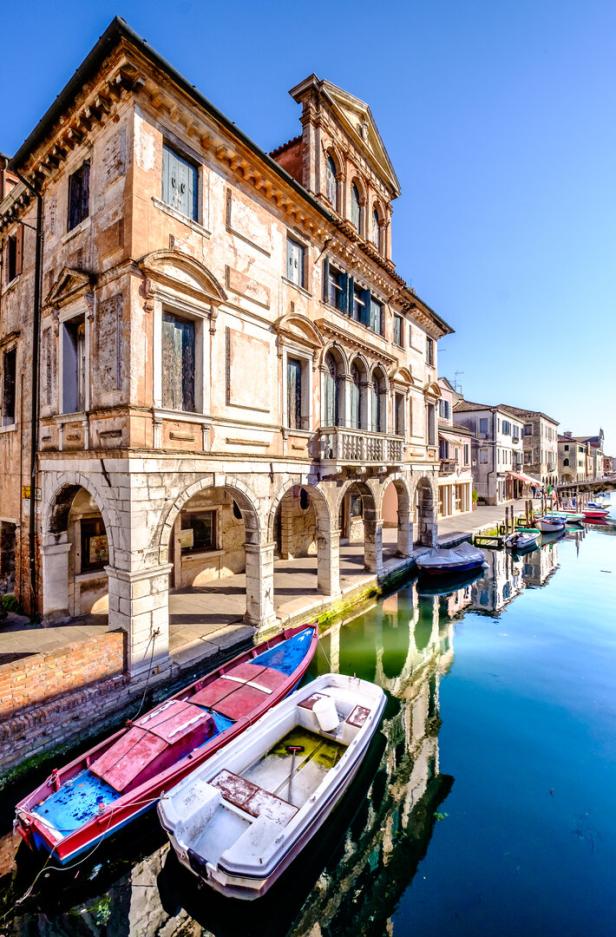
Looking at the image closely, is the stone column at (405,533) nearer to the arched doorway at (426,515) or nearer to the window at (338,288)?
the arched doorway at (426,515)

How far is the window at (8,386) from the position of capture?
13008 mm

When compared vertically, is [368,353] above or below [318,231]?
below

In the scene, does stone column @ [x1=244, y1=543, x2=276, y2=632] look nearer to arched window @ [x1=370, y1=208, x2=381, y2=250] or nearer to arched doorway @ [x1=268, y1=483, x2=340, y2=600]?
arched doorway @ [x1=268, y1=483, x2=340, y2=600]

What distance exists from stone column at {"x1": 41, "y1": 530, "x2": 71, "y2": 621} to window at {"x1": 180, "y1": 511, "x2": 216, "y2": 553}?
3611mm

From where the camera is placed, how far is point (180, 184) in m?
9.52

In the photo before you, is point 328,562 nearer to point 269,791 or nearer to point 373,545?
point 373,545

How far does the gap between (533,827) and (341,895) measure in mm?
3015

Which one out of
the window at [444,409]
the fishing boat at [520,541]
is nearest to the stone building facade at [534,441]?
the window at [444,409]

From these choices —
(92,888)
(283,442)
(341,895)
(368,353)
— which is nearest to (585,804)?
(341,895)

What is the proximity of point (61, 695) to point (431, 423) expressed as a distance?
1921 cm

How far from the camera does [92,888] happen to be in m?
5.14

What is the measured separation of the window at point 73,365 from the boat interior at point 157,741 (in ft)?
22.9

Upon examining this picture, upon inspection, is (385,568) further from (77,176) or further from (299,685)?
(77,176)

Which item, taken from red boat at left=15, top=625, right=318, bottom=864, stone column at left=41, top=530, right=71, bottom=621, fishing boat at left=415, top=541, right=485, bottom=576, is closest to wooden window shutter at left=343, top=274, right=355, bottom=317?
fishing boat at left=415, top=541, right=485, bottom=576
